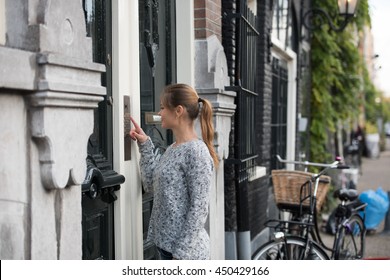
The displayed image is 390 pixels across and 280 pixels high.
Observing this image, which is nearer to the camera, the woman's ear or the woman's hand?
the woman's ear

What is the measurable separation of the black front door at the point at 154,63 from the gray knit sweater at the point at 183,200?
647 mm

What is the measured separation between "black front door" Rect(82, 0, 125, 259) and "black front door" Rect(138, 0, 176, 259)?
0.39 meters

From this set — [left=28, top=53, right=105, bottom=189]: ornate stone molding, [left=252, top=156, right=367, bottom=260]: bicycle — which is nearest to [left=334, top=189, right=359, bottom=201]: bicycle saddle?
[left=252, top=156, right=367, bottom=260]: bicycle

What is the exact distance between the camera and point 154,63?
354 cm

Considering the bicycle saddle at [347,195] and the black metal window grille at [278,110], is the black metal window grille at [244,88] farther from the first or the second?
the black metal window grille at [278,110]

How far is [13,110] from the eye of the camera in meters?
1.97

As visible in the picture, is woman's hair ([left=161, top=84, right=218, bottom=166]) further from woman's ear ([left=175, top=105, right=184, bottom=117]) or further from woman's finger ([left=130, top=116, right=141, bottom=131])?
woman's finger ([left=130, top=116, right=141, bottom=131])

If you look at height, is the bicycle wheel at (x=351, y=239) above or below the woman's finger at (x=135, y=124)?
below

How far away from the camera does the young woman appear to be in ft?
8.76

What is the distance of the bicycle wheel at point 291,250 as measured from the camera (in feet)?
14.9

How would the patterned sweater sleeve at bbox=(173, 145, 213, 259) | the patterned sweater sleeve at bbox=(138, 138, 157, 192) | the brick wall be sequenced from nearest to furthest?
the patterned sweater sleeve at bbox=(173, 145, 213, 259), the patterned sweater sleeve at bbox=(138, 138, 157, 192), the brick wall

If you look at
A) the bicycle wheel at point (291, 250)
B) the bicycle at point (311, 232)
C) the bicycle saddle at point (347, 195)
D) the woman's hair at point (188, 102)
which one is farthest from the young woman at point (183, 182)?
the bicycle saddle at point (347, 195)
